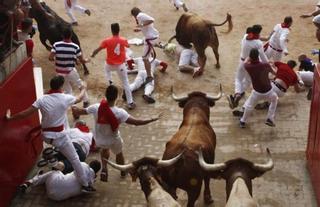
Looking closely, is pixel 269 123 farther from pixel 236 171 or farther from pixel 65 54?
pixel 65 54

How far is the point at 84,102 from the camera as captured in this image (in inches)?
449

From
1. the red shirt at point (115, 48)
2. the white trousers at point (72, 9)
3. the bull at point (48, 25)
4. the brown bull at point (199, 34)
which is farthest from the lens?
the white trousers at point (72, 9)

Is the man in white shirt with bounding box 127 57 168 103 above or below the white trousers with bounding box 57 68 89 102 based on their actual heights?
below

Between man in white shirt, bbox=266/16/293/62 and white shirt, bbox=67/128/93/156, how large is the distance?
16.1 ft

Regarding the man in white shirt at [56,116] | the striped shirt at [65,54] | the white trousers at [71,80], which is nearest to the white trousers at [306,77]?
the white trousers at [71,80]

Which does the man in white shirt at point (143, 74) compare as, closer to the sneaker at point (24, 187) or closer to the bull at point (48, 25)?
the bull at point (48, 25)

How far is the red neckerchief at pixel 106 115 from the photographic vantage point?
8086 millimetres

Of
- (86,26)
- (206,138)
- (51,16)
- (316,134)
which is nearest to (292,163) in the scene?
(316,134)

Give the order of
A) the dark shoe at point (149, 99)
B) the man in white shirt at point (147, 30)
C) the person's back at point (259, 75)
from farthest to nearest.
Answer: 1. the dark shoe at point (149, 99)
2. the man in white shirt at point (147, 30)
3. the person's back at point (259, 75)

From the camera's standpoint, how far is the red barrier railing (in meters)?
8.30

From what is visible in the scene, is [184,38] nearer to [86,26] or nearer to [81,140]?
[86,26]

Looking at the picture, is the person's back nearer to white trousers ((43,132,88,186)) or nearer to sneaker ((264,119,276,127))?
sneaker ((264,119,276,127))

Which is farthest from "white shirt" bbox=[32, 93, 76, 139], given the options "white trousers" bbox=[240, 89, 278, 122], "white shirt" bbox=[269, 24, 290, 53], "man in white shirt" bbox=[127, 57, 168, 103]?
"white shirt" bbox=[269, 24, 290, 53]

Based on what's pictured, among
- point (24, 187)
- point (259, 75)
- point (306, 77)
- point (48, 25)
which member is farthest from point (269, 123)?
point (48, 25)
